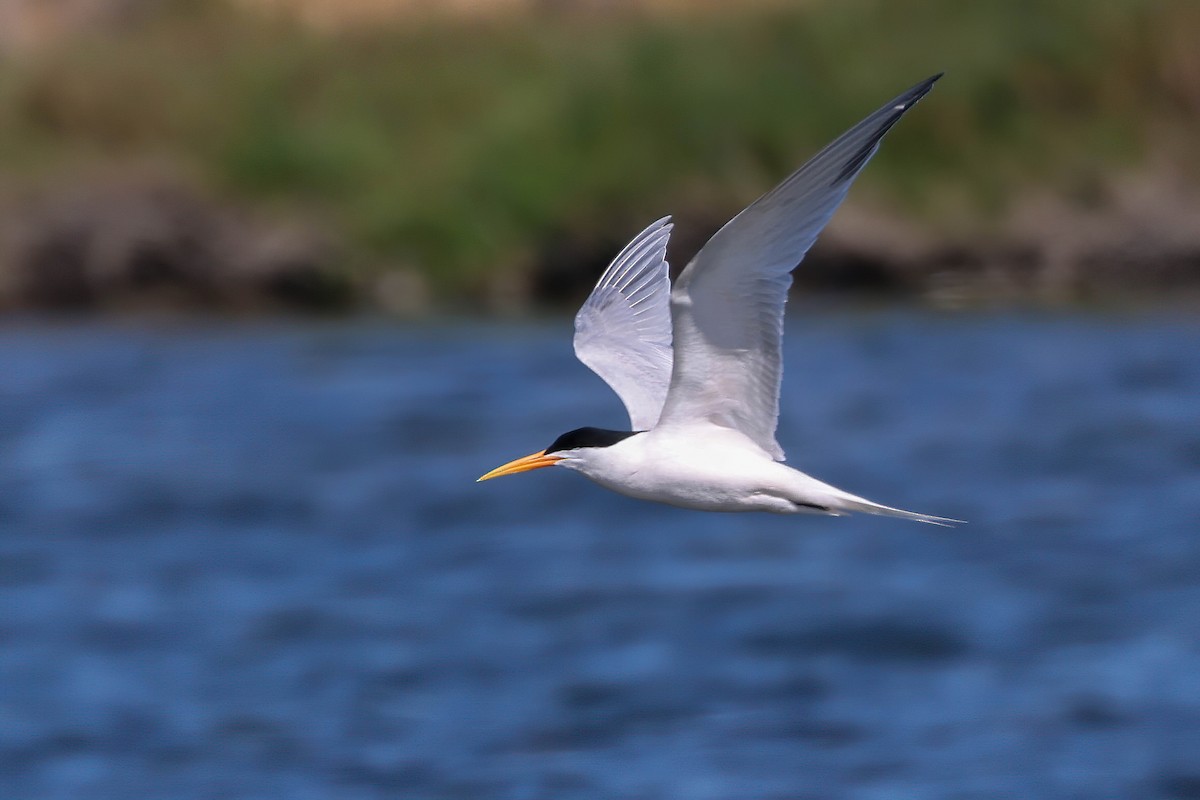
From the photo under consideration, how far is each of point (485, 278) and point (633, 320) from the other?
13782 mm

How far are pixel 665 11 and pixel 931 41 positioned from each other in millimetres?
3947

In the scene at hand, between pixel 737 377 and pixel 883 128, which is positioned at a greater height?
pixel 883 128

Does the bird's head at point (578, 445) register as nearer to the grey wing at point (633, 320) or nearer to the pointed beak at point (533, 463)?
the pointed beak at point (533, 463)

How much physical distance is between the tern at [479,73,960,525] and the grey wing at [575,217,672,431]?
80 centimetres

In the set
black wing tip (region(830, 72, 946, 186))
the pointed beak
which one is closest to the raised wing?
black wing tip (region(830, 72, 946, 186))

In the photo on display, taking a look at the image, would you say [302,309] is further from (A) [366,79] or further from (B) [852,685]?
(B) [852,685]

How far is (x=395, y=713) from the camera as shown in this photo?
44.5ft

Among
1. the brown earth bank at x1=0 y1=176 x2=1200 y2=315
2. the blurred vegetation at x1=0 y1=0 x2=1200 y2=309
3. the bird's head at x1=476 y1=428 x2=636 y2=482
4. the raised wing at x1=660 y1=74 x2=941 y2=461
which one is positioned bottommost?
the bird's head at x1=476 y1=428 x2=636 y2=482

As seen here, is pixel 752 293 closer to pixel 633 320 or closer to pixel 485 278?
pixel 633 320

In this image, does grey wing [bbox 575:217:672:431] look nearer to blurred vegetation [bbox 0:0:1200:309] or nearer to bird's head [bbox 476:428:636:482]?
bird's head [bbox 476:428:636:482]

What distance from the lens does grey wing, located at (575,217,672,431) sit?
8.50 m

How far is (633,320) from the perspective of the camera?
8719 mm

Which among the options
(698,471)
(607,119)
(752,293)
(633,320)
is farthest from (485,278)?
(752,293)

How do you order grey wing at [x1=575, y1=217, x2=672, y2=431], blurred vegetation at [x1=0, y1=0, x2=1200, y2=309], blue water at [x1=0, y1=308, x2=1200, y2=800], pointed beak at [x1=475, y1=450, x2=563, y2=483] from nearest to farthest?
pointed beak at [x1=475, y1=450, x2=563, y2=483], grey wing at [x1=575, y1=217, x2=672, y2=431], blue water at [x1=0, y1=308, x2=1200, y2=800], blurred vegetation at [x1=0, y1=0, x2=1200, y2=309]
